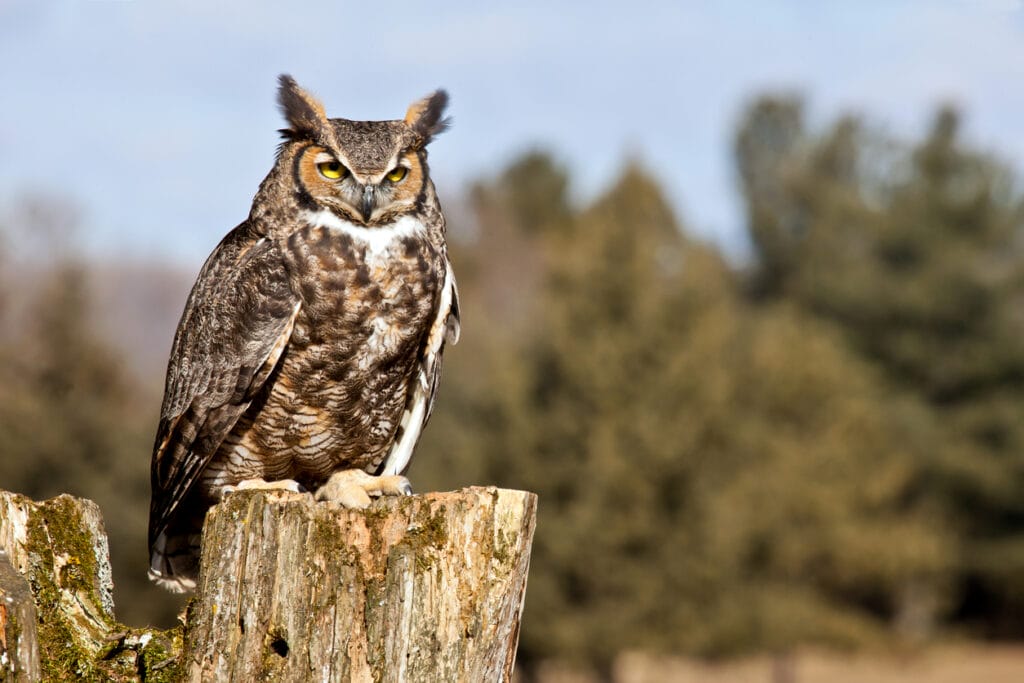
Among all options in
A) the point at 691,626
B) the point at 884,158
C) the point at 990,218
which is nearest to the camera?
the point at 691,626

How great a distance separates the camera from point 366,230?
3842 millimetres

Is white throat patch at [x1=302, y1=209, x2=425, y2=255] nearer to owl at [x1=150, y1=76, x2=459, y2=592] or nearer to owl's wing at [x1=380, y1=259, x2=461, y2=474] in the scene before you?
owl at [x1=150, y1=76, x2=459, y2=592]

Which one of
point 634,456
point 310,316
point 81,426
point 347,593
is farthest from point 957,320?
point 347,593

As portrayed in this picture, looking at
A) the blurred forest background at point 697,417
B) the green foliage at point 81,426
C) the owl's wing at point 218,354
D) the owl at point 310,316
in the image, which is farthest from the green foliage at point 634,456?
the owl's wing at point 218,354

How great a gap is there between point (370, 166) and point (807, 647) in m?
20.4

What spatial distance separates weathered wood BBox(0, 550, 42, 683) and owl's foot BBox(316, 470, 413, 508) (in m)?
1.11

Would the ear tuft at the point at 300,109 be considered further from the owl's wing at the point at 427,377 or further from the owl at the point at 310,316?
the owl's wing at the point at 427,377

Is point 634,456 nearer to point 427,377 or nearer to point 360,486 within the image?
point 427,377

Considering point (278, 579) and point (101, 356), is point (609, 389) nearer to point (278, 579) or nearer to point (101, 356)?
point (101, 356)

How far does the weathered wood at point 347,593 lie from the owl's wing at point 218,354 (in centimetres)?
110

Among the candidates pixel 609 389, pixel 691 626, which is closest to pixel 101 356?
pixel 609 389

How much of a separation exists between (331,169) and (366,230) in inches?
9.6

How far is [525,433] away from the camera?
Answer: 49.9 ft

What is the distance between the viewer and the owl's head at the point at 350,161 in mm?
3791
